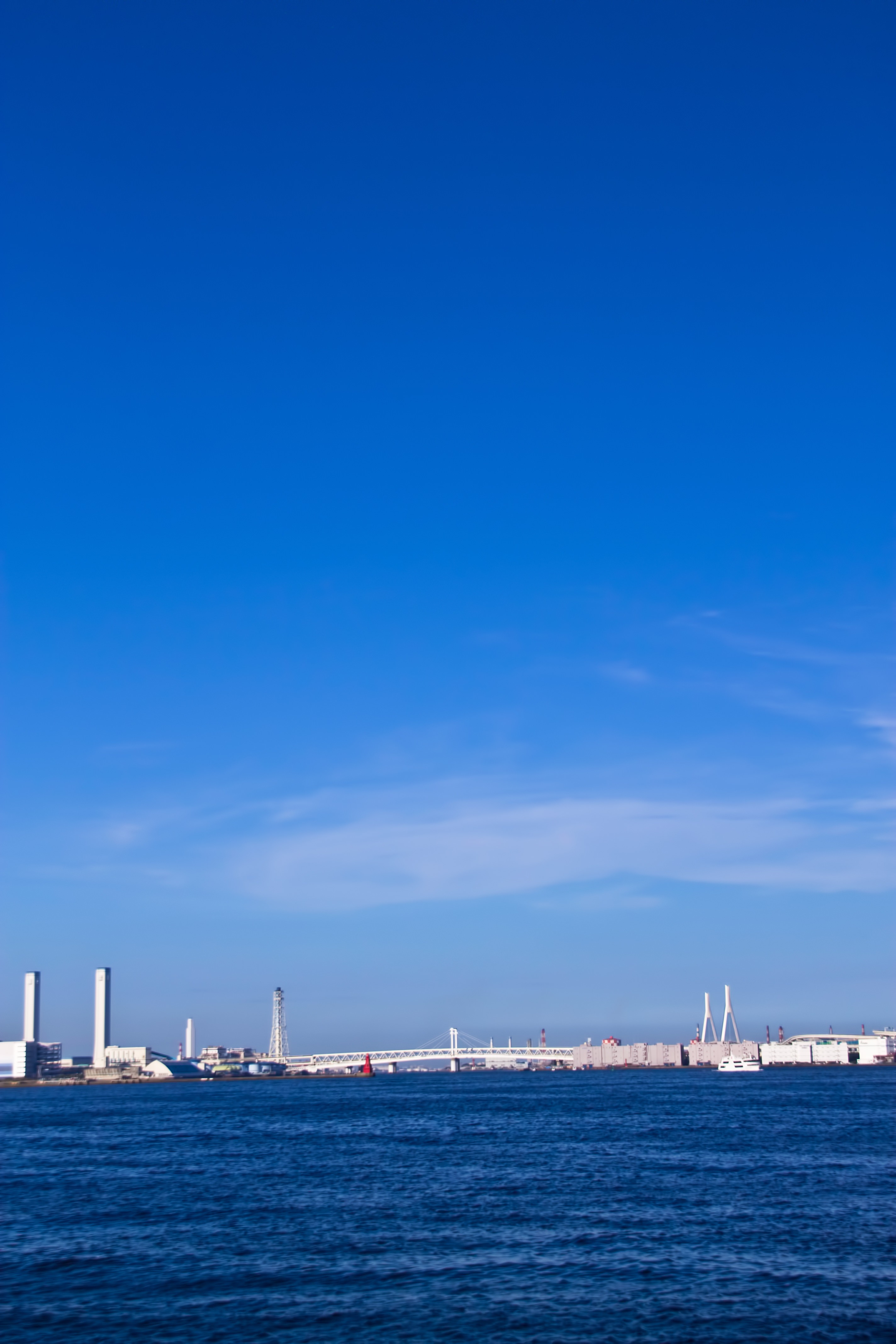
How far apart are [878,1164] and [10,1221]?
43101 millimetres

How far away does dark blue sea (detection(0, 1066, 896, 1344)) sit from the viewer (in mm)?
29406

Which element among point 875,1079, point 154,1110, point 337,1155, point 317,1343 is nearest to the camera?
point 317,1343

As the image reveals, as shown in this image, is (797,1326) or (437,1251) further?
(437,1251)

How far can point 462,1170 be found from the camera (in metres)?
58.6

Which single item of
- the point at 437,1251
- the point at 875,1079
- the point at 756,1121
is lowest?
the point at 875,1079

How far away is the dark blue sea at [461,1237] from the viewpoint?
29.4m

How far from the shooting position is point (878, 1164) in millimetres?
58750

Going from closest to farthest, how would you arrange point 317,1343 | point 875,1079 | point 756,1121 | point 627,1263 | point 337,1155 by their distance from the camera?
point 317,1343, point 627,1263, point 337,1155, point 756,1121, point 875,1079

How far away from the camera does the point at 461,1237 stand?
39.6 m

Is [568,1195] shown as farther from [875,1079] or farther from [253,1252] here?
[875,1079]

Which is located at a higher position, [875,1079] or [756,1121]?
[756,1121]

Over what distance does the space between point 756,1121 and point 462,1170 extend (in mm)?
40356

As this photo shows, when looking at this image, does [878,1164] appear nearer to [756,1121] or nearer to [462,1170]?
[462,1170]

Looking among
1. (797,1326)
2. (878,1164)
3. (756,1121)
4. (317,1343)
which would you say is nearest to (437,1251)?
(317,1343)
